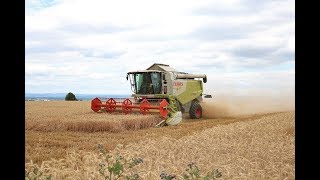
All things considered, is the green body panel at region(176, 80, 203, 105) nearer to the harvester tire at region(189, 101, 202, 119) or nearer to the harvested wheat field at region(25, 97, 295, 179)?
the harvester tire at region(189, 101, 202, 119)

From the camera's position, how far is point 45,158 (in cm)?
867

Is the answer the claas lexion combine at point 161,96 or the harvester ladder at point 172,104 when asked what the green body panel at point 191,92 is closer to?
the claas lexion combine at point 161,96

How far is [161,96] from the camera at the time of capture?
1847cm

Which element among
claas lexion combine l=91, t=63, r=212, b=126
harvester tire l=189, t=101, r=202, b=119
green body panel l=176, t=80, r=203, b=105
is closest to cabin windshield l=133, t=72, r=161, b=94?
claas lexion combine l=91, t=63, r=212, b=126

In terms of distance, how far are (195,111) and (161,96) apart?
119 inches

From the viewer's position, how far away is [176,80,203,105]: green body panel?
66.6 ft

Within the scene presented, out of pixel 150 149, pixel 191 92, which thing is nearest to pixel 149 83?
pixel 191 92

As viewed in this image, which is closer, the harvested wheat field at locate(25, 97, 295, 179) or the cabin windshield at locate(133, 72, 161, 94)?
the harvested wheat field at locate(25, 97, 295, 179)

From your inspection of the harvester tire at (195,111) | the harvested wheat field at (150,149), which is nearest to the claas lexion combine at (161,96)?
the harvester tire at (195,111)

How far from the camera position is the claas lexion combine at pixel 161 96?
16828 millimetres

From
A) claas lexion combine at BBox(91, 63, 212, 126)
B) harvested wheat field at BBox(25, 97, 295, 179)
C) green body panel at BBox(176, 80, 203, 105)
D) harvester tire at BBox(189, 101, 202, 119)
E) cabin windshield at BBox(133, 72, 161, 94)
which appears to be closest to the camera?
harvested wheat field at BBox(25, 97, 295, 179)

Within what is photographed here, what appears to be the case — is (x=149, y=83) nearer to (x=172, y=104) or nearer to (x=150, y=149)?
(x=172, y=104)

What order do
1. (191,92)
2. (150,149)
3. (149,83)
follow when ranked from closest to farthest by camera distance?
(150,149), (149,83), (191,92)
